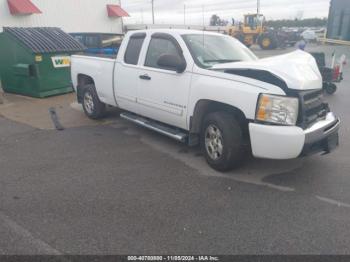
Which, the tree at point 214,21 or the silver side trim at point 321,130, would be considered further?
the tree at point 214,21

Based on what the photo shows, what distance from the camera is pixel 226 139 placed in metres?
4.02

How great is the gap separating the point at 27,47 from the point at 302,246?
856 centimetres

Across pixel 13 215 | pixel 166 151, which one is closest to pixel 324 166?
pixel 166 151

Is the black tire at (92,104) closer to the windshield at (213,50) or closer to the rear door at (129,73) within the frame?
the rear door at (129,73)

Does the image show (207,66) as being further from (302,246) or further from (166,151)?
(302,246)

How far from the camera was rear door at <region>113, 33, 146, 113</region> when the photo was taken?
17.9ft

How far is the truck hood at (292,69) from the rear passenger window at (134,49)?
1725 millimetres

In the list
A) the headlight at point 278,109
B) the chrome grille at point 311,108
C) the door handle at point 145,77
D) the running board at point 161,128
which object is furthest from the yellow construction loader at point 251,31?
the headlight at point 278,109

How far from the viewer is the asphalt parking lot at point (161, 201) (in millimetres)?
2885

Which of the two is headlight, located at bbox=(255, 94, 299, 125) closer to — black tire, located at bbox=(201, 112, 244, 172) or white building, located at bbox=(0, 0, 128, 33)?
black tire, located at bbox=(201, 112, 244, 172)

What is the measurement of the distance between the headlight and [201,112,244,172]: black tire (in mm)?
484

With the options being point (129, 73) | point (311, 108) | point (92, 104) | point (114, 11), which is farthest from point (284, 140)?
point (114, 11)

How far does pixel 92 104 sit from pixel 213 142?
3.56 m

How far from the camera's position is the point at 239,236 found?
297 centimetres
